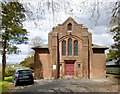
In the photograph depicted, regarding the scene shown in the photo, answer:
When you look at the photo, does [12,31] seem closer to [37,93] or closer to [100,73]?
[37,93]

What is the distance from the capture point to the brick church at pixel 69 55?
41281 millimetres

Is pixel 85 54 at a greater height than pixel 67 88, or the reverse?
pixel 85 54

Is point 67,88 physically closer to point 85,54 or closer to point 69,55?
point 69,55

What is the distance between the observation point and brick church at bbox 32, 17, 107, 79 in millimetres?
41281

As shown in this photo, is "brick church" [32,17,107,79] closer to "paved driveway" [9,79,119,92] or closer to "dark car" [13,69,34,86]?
"dark car" [13,69,34,86]

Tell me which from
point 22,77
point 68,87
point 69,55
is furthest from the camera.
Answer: point 69,55

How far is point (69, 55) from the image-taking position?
41.6 metres

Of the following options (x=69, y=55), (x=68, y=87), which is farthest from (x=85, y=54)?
(x=68, y=87)

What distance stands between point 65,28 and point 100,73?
34.3ft

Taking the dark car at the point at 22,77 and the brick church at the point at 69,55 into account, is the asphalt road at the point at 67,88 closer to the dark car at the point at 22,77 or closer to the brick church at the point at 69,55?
the dark car at the point at 22,77

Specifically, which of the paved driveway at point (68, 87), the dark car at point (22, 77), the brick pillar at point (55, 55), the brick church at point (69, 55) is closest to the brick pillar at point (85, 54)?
the brick church at point (69, 55)

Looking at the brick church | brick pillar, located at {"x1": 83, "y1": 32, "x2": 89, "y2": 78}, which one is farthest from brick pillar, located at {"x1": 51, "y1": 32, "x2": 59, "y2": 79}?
brick pillar, located at {"x1": 83, "y1": 32, "x2": 89, "y2": 78}

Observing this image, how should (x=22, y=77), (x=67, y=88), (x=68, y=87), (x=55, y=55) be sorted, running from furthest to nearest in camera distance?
(x=55, y=55) → (x=22, y=77) → (x=68, y=87) → (x=67, y=88)

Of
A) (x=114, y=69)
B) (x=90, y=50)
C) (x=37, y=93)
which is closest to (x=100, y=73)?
(x=90, y=50)
